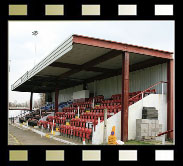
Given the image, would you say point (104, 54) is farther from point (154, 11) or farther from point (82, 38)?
point (154, 11)

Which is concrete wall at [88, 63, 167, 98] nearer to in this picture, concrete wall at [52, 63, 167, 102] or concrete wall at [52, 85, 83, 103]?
concrete wall at [52, 63, 167, 102]

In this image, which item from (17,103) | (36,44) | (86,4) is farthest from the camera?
(17,103)

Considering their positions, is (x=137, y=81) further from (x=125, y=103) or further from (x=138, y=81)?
(x=125, y=103)

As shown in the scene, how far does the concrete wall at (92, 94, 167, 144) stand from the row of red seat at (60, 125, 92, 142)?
75 cm

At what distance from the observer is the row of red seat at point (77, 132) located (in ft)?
47.3

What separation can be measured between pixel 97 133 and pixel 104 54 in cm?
520

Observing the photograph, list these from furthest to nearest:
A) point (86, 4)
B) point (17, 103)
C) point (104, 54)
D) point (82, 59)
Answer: point (17, 103)
point (82, 59)
point (104, 54)
point (86, 4)

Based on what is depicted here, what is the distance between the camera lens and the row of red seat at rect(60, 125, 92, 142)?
14411 millimetres

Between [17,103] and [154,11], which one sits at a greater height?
[154,11]

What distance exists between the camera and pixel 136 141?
1418cm

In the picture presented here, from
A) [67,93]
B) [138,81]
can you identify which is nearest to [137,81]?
[138,81]

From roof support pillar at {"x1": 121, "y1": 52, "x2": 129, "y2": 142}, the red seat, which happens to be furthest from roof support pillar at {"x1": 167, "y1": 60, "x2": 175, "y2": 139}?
the red seat
